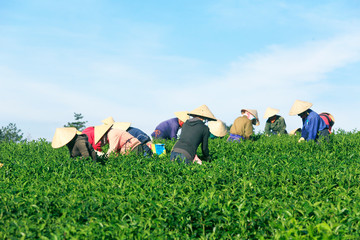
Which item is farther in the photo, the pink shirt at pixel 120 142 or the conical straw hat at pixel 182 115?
the conical straw hat at pixel 182 115

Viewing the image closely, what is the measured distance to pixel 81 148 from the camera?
8.59m

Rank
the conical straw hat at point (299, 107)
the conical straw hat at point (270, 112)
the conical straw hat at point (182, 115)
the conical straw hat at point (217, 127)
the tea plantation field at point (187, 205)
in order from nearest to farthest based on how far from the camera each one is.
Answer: the tea plantation field at point (187, 205) < the conical straw hat at point (299, 107) < the conical straw hat at point (182, 115) < the conical straw hat at point (217, 127) < the conical straw hat at point (270, 112)

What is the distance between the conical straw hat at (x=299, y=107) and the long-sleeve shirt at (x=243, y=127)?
4.98 ft

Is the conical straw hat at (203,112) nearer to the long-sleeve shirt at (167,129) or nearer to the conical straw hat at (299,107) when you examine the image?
the conical straw hat at (299,107)

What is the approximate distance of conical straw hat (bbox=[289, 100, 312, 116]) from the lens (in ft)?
39.3

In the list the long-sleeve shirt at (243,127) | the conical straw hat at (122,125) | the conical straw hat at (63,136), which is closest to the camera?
the conical straw hat at (63,136)

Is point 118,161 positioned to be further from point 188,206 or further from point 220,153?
point 188,206

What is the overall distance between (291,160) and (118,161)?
361 centimetres

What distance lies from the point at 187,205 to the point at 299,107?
8.24 meters

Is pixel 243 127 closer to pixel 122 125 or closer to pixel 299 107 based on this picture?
pixel 299 107

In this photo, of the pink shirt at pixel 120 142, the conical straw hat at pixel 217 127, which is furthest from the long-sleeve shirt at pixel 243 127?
the pink shirt at pixel 120 142

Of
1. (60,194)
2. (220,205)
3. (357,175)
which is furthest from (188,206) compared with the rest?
(357,175)

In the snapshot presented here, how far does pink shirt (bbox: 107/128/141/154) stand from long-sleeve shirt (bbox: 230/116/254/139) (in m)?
4.66

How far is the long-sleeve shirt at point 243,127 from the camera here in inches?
520
